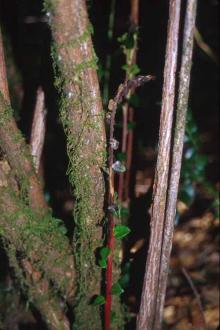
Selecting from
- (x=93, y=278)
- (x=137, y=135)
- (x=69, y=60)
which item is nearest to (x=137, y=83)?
(x=69, y=60)

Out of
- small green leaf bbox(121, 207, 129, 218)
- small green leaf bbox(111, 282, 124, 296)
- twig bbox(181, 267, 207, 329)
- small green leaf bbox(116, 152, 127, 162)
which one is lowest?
twig bbox(181, 267, 207, 329)

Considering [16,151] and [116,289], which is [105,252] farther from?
[16,151]

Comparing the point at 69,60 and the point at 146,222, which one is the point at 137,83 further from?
the point at 146,222

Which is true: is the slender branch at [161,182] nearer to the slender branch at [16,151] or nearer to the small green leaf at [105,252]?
the small green leaf at [105,252]

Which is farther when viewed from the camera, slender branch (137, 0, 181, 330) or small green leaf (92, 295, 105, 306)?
small green leaf (92, 295, 105, 306)

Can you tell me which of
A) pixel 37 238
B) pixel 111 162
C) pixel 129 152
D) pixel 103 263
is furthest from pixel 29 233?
pixel 129 152

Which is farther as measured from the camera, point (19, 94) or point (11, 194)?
point (19, 94)

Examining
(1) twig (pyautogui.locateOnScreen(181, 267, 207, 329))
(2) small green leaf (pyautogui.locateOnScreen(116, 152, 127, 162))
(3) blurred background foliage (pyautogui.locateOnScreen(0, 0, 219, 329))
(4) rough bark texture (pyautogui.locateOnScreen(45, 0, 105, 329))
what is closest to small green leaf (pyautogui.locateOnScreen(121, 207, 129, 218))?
(3) blurred background foliage (pyautogui.locateOnScreen(0, 0, 219, 329))

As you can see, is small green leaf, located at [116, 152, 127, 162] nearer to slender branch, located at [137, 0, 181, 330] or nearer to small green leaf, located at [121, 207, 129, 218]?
small green leaf, located at [121, 207, 129, 218]
